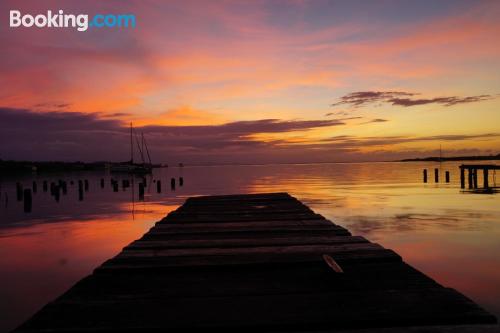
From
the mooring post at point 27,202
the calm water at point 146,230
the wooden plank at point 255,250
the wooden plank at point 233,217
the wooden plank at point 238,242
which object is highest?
the wooden plank at point 255,250

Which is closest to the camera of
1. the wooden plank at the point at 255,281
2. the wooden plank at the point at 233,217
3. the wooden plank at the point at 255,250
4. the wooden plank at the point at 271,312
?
the wooden plank at the point at 271,312

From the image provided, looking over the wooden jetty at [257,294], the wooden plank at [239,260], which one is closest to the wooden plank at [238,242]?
the wooden jetty at [257,294]

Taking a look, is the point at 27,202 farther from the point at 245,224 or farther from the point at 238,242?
the point at 238,242

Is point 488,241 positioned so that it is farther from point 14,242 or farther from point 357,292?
point 14,242

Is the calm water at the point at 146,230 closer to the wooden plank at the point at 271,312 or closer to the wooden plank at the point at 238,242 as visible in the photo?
the wooden plank at the point at 238,242

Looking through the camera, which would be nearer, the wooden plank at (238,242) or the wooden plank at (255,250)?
the wooden plank at (255,250)

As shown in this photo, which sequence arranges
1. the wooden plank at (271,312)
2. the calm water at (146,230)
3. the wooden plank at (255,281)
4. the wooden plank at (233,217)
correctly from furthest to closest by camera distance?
the wooden plank at (233,217) → the calm water at (146,230) → the wooden plank at (255,281) → the wooden plank at (271,312)

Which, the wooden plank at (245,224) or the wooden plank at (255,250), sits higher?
the wooden plank at (255,250)

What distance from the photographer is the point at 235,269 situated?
528cm

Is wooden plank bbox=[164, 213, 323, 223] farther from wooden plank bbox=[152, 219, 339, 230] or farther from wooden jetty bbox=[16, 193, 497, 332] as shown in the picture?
wooden jetty bbox=[16, 193, 497, 332]

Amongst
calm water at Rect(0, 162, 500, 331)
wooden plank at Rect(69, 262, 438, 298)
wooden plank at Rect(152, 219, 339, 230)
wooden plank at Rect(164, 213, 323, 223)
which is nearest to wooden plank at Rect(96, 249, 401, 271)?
wooden plank at Rect(69, 262, 438, 298)

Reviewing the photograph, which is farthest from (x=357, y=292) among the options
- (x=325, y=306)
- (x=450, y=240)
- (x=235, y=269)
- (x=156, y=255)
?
(x=450, y=240)

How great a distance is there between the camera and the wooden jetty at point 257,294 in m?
3.45

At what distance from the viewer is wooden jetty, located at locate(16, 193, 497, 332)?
Answer: 11.3 feet
